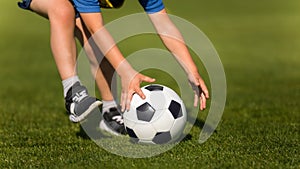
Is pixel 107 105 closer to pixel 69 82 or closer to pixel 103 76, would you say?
pixel 103 76

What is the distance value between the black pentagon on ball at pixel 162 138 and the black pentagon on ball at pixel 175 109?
0.45 ft

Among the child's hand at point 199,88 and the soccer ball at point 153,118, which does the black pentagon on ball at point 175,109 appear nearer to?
the soccer ball at point 153,118

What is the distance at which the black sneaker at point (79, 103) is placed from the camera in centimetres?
461

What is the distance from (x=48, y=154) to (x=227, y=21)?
13781mm

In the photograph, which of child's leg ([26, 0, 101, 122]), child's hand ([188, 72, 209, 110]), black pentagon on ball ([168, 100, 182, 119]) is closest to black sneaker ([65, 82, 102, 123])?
child's leg ([26, 0, 101, 122])

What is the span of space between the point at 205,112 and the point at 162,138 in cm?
175

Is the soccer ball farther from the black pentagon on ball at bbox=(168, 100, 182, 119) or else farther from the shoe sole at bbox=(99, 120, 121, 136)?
the shoe sole at bbox=(99, 120, 121, 136)

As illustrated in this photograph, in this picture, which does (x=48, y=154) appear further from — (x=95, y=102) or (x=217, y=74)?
(x=217, y=74)

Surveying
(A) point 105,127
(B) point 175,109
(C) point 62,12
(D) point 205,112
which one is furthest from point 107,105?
(D) point 205,112

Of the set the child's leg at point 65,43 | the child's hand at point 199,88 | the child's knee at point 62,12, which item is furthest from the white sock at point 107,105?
the child's hand at point 199,88

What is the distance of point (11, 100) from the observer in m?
7.21

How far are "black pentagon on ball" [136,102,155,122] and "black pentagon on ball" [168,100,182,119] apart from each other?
0.13m

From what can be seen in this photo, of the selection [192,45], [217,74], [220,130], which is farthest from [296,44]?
[220,130]

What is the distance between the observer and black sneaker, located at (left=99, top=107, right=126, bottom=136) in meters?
5.05
